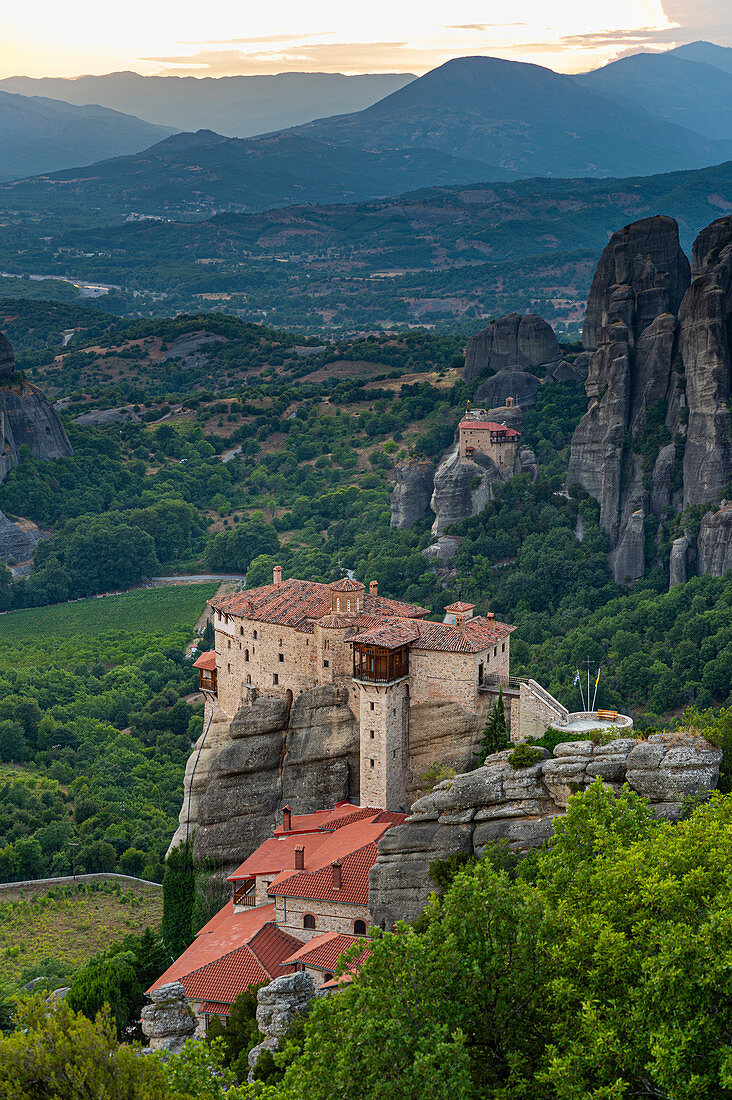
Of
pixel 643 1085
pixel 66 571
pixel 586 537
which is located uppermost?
pixel 643 1085

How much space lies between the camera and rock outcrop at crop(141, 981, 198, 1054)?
35781 millimetres

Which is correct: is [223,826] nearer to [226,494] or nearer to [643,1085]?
[643,1085]

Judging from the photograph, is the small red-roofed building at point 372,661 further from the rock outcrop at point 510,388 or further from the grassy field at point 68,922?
the rock outcrop at point 510,388

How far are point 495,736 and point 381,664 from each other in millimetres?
4170

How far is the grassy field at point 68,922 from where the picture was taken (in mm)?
50812

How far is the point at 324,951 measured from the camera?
129 ft

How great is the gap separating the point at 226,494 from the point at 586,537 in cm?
5261

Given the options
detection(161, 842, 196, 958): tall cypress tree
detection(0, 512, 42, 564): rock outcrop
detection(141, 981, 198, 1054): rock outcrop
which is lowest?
detection(0, 512, 42, 564): rock outcrop

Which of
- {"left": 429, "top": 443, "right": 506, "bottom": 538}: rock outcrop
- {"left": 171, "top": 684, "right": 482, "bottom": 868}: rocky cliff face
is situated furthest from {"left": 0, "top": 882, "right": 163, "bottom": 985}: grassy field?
{"left": 429, "top": 443, "right": 506, "bottom": 538}: rock outcrop

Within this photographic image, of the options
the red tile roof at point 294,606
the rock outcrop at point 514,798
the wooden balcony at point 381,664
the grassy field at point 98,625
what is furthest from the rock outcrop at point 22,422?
the rock outcrop at point 514,798

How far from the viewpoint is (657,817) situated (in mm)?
33438

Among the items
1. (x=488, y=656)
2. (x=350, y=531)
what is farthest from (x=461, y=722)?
(x=350, y=531)

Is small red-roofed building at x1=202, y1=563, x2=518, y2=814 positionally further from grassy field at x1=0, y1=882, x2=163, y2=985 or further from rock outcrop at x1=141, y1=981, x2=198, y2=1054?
grassy field at x1=0, y1=882, x2=163, y2=985

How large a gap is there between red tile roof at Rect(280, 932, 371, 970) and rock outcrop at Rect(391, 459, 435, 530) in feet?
225
